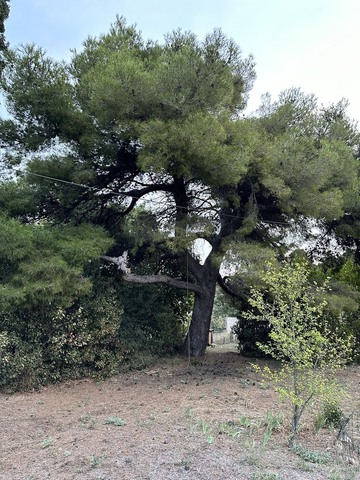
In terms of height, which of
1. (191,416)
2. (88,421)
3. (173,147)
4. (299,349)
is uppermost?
(173,147)

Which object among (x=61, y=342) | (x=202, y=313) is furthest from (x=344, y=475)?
(x=202, y=313)

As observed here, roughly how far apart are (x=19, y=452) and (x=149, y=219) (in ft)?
17.8

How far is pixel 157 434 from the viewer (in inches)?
162

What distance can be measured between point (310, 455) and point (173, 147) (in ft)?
16.4

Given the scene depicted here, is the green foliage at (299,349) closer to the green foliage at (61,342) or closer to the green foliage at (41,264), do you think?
the green foliage at (41,264)

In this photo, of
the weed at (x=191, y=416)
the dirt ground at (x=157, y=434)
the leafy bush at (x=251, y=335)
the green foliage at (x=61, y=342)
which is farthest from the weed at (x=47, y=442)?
the leafy bush at (x=251, y=335)

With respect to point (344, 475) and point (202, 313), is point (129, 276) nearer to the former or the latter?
point (202, 313)

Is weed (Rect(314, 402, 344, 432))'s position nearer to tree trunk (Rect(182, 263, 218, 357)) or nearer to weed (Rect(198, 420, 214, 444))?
weed (Rect(198, 420, 214, 444))

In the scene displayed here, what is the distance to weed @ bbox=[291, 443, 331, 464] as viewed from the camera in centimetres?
342

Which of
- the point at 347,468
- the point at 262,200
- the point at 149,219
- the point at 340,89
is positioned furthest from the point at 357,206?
the point at 347,468

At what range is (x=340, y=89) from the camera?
1036 cm

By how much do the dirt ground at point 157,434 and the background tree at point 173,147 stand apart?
7.96 ft

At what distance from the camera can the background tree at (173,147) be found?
701 cm

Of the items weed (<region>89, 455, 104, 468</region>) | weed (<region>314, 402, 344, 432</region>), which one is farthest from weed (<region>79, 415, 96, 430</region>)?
weed (<region>314, 402, 344, 432</region>)
